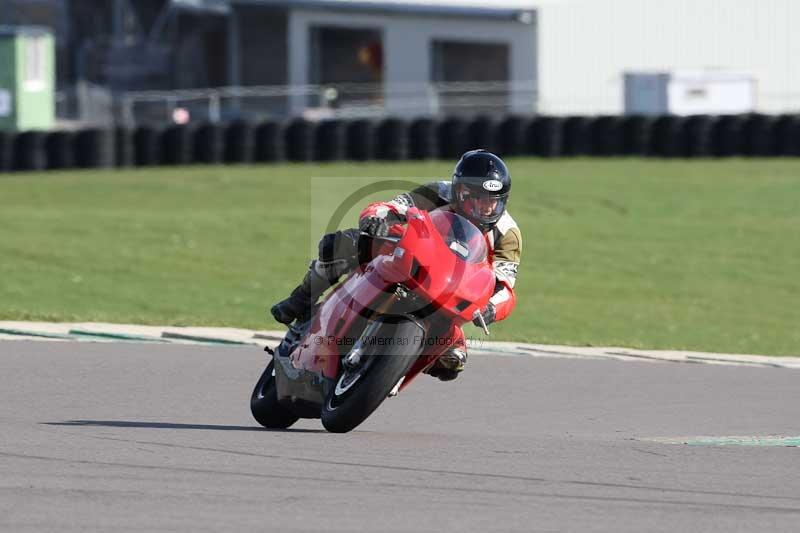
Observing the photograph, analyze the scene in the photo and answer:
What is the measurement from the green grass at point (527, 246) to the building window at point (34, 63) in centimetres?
637

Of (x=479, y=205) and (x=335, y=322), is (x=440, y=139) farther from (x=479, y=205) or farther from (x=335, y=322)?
(x=335, y=322)

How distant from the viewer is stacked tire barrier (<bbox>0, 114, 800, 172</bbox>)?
27.2 metres

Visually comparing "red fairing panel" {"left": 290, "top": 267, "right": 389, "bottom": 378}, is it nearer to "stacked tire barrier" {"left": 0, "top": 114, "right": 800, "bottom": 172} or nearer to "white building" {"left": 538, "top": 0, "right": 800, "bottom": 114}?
"stacked tire barrier" {"left": 0, "top": 114, "right": 800, "bottom": 172}

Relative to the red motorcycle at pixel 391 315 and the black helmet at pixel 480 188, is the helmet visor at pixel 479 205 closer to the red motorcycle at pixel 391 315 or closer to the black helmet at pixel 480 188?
the black helmet at pixel 480 188

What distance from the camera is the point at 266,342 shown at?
1114 centimetres

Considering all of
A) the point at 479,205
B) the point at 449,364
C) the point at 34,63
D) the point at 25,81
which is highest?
the point at 34,63

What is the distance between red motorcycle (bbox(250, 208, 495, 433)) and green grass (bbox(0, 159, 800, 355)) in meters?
0.59

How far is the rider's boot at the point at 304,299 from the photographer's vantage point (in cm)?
770

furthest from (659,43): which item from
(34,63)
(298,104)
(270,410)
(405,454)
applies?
(405,454)

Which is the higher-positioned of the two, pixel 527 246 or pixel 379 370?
pixel 379 370

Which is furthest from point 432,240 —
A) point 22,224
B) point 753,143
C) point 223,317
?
point 753,143

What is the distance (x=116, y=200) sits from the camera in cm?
2305

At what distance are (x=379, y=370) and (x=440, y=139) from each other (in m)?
20.9

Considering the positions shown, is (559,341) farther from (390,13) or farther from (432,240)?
(390,13)
